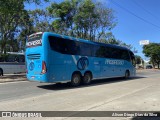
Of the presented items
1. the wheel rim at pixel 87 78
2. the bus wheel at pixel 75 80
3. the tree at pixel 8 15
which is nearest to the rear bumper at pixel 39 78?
the bus wheel at pixel 75 80

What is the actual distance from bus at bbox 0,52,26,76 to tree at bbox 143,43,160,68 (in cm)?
5354

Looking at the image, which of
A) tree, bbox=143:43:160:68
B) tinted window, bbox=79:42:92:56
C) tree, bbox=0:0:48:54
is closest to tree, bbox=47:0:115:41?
tree, bbox=0:0:48:54

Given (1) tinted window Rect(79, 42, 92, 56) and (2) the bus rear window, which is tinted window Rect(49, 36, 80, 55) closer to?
(1) tinted window Rect(79, 42, 92, 56)

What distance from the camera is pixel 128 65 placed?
21.7m

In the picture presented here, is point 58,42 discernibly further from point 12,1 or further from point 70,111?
point 12,1

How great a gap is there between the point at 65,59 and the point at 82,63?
68.6 inches

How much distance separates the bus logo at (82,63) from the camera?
15.1 metres

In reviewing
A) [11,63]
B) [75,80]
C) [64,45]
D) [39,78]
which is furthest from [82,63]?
[11,63]

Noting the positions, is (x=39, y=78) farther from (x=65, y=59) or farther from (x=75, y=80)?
(x=75, y=80)

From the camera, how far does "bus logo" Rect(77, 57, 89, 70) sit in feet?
49.7

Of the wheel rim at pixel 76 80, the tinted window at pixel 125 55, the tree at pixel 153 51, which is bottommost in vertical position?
the wheel rim at pixel 76 80

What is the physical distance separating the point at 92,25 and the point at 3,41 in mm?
12387

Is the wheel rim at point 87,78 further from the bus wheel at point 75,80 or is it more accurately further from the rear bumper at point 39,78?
the rear bumper at point 39,78

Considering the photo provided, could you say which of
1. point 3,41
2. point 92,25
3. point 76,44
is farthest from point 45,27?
point 76,44
